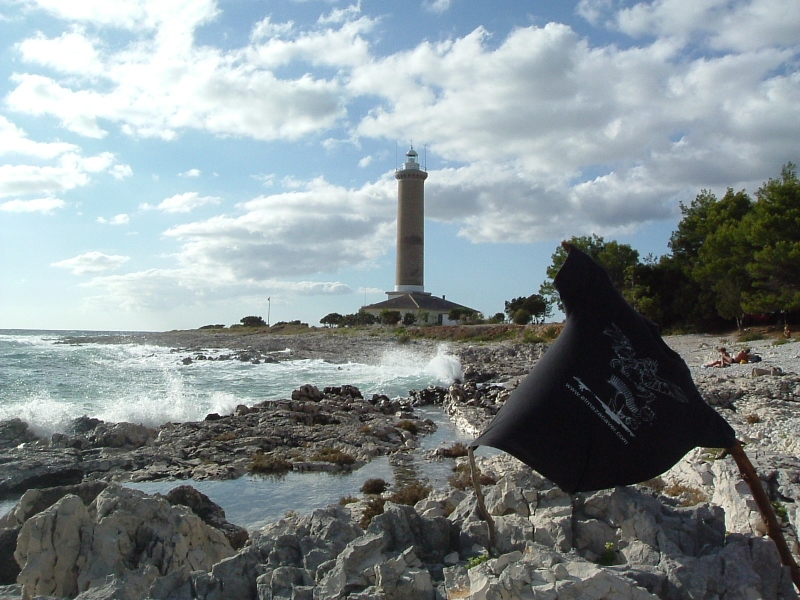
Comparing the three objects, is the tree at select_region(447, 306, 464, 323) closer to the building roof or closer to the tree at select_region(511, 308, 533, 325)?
the building roof

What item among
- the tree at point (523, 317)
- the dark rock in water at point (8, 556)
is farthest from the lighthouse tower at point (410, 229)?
the dark rock in water at point (8, 556)

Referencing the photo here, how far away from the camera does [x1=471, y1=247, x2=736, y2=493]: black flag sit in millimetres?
4320

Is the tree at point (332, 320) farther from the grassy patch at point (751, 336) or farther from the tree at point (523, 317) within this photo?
the grassy patch at point (751, 336)

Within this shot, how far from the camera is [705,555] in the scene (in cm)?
453

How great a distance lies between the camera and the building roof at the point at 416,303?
271 ft

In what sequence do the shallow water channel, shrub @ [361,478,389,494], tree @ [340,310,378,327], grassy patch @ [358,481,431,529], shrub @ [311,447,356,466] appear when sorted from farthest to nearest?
tree @ [340,310,378,327] → shrub @ [311,447,356,466] → shrub @ [361,478,389,494] → the shallow water channel → grassy patch @ [358,481,431,529]

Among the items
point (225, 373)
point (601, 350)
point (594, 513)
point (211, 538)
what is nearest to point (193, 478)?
point (211, 538)

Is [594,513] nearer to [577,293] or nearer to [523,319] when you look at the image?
[577,293]

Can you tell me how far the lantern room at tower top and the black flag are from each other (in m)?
79.4

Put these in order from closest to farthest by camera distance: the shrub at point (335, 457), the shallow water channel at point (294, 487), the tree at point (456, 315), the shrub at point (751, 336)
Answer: the shallow water channel at point (294, 487), the shrub at point (335, 457), the shrub at point (751, 336), the tree at point (456, 315)

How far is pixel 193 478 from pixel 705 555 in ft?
31.5

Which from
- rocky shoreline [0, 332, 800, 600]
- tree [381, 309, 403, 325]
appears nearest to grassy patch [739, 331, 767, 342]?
rocky shoreline [0, 332, 800, 600]

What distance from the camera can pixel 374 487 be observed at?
35.5ft

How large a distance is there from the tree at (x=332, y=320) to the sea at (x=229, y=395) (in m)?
46.4
